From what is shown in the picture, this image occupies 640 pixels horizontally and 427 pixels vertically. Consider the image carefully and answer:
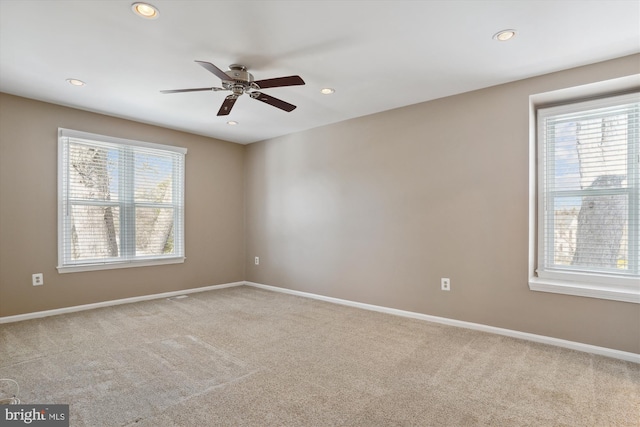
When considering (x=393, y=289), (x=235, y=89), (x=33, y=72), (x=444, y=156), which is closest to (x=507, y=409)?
(x=393, y=289)

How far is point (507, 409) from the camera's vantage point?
199cm

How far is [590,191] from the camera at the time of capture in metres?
3.02

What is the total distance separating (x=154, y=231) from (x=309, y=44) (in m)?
3.56

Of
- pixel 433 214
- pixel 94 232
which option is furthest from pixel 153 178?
pixel 433 214

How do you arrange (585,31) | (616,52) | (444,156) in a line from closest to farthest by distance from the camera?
(585,31)
(616,52)
(444,156)

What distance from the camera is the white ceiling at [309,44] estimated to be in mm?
2143

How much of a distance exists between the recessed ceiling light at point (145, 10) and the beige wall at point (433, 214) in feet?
8.83

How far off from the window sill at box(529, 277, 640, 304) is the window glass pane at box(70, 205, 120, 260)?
4848 mm

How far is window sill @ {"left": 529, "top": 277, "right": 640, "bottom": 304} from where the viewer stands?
267cm

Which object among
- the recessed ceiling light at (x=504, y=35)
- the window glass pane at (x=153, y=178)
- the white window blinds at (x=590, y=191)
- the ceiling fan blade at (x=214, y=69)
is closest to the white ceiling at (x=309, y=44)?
the recessed ceiling light at (x=504, y=35)

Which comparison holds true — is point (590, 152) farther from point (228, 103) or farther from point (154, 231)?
point (154, 231)

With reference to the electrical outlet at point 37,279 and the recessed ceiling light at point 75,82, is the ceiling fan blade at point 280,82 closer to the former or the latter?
the recessed ceiling light at point 75,82

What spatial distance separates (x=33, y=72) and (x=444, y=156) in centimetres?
408

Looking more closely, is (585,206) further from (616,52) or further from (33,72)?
(33,72)
